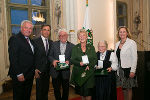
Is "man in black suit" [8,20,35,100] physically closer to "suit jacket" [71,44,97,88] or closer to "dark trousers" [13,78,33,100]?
"dark trousers" [13,78,33,100]

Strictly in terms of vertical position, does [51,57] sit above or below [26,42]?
below

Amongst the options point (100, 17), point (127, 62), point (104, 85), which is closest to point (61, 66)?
point (104, 85)

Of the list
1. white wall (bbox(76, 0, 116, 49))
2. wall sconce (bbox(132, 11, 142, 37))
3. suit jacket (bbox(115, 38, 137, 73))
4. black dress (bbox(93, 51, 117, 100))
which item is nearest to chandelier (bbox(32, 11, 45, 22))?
white wall (bbox(76, 0, 116, 49))

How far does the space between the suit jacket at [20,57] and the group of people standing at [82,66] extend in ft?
0.05

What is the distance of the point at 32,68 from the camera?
92.3 inches

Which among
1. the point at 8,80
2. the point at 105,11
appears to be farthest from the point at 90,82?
the point at 105,11

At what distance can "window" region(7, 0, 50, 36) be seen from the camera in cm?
499

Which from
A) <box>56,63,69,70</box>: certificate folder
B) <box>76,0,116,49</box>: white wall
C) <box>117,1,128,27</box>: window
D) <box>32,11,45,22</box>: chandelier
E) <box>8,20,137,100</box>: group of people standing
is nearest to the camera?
<box>8,20,137,100</box>: group of people standing

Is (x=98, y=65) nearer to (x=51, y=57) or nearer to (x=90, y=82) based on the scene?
(x=90, y=82)

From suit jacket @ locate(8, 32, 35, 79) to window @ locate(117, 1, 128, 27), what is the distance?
559 centimetres

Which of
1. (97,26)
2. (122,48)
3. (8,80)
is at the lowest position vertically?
(8,80)

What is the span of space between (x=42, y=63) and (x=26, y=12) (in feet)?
10.5

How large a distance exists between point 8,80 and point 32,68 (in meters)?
2.61

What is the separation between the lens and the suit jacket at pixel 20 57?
7.06ft
